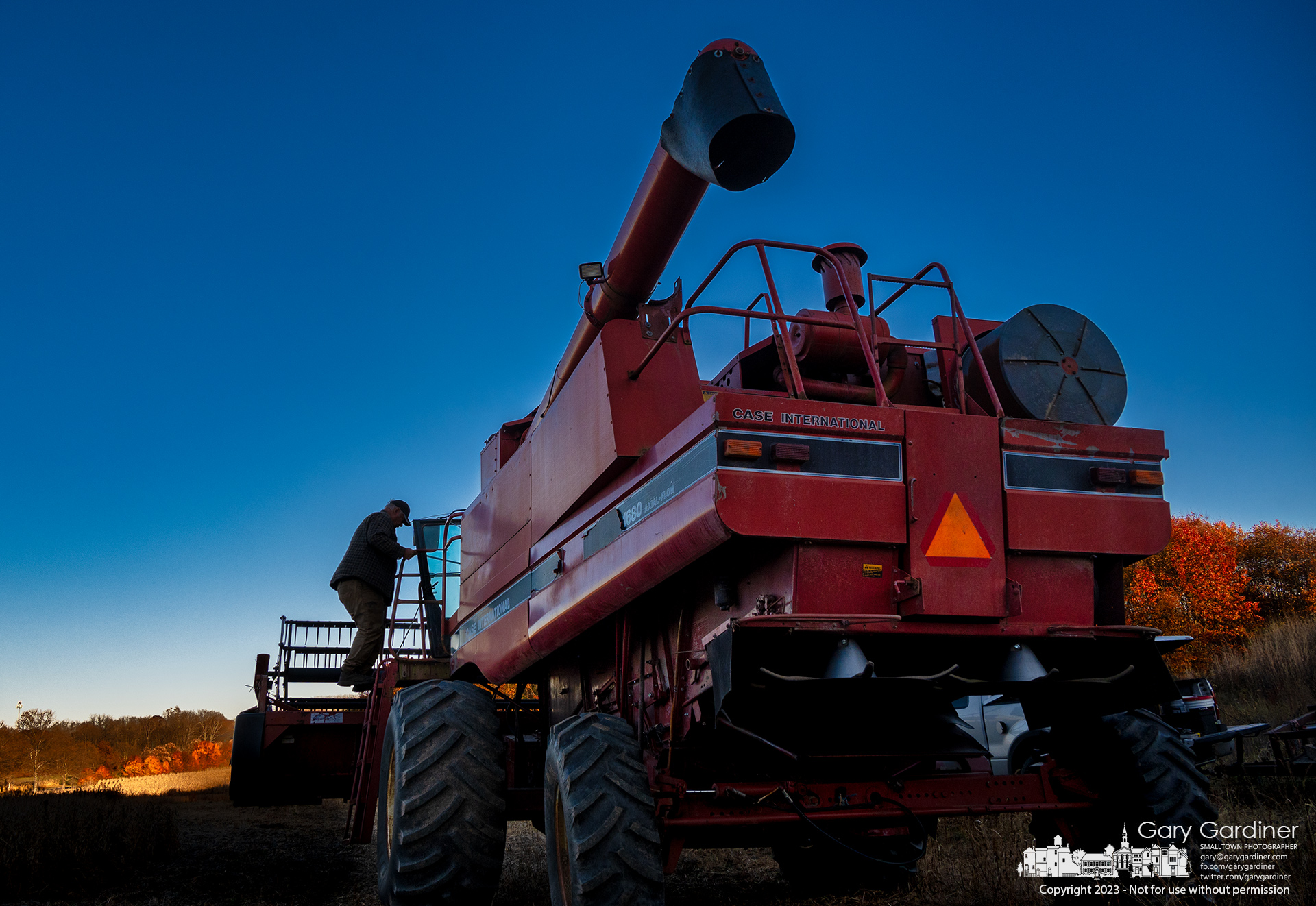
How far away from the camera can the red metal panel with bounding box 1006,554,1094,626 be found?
4.84 metres

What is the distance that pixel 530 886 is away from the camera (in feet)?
25.4

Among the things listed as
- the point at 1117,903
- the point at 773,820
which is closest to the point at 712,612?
the point at 773,820

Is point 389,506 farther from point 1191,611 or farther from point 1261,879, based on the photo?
point 1191,611

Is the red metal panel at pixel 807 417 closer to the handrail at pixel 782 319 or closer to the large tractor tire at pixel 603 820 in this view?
the handrail at pixel 782 319

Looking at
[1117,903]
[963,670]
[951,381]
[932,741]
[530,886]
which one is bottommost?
[530,886]

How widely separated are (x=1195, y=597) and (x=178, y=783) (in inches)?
1368

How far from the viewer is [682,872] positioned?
832 cm

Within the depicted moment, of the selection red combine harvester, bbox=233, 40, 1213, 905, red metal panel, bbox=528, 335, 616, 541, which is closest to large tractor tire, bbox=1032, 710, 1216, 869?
red combine harvester, bbox=233, 40, 1213, 905

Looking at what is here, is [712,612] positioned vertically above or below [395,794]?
above

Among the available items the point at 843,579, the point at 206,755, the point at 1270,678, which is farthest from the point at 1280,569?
the point at 843,579

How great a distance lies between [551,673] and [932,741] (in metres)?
3.27

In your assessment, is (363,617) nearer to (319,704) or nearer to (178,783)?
(319,704)

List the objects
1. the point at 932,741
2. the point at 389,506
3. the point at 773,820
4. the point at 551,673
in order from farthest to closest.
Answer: the point at 389,506, the point at 551,673, the point at 932,741, the point at 773,820

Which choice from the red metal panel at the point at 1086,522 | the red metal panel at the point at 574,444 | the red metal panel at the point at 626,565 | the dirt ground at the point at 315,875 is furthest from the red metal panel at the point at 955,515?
the dirt ground at the point at 315,875
